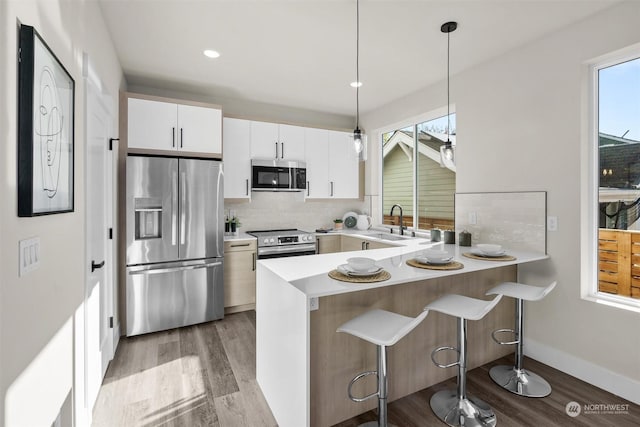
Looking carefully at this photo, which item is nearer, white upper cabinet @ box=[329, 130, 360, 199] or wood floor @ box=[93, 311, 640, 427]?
wood floor @ box=[93, 311, 640, 427]

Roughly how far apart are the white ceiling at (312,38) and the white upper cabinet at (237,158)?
0.46 meters

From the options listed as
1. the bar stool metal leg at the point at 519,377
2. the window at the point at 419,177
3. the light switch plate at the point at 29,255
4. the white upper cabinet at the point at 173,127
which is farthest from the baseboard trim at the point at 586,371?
the white upper cabinet at the point at 173,127

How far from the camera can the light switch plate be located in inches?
41.0

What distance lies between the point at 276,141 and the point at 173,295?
7.30ft

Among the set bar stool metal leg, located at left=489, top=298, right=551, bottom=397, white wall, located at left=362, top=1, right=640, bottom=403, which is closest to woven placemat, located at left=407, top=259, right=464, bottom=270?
bar stool metal leg, located at left=489, top=298, right=551, bottom=397

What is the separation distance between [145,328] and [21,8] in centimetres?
287

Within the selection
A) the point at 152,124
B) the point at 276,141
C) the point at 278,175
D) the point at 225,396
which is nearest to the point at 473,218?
the point at 278,175

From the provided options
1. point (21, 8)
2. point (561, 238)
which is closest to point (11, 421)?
point (21, 8)

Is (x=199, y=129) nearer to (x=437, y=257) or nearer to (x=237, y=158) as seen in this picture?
(x=237, y=158)

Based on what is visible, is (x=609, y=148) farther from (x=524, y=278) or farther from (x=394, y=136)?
(x=394, y=136)

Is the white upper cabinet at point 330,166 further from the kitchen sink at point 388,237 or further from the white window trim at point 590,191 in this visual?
the white window trim at point 590,191

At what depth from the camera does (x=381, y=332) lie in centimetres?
161

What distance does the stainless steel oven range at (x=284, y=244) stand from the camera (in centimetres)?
384

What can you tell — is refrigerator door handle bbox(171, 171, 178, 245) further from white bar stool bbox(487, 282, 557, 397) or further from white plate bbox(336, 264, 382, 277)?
white bar stool bbox(487, 282, 557, 397)
